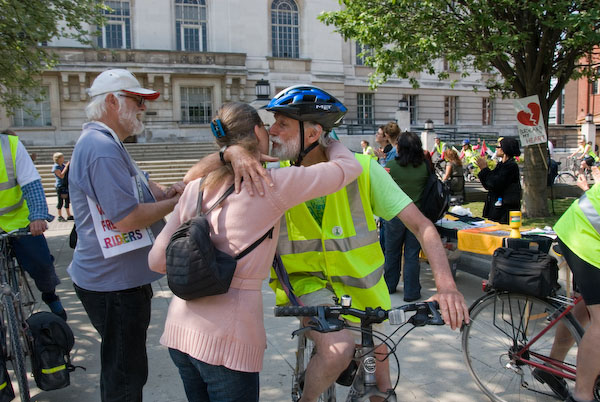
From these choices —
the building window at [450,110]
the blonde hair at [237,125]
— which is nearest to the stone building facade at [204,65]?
the building window at [450,110]

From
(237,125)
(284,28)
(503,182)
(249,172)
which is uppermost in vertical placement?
(284,28)

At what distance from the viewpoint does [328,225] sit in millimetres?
2467

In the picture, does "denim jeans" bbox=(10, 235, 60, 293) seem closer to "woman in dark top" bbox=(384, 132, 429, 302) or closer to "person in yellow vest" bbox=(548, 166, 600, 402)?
"woman in dark top" bbox=(384, 132, 429, 302)

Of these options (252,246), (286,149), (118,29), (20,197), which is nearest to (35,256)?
(20,197)

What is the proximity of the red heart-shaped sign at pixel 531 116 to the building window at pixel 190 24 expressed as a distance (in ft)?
85.5

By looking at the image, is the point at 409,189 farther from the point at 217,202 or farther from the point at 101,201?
the point at 217,202

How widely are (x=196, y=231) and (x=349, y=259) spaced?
937mm

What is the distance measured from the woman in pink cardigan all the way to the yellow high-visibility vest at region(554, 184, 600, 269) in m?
1.81

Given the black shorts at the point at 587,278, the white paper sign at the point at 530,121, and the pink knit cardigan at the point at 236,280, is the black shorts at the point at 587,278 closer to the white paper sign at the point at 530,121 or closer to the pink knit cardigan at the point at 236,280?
the pink knit cardigan at the point at 236,280

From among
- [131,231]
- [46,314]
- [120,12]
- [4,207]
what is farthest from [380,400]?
[120,12]

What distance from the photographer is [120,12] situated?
1198 inches

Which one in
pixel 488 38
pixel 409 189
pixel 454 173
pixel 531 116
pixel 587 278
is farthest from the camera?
pixel 454 173

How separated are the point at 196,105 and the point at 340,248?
30.1 metres

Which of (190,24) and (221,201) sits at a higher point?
(190,24)
